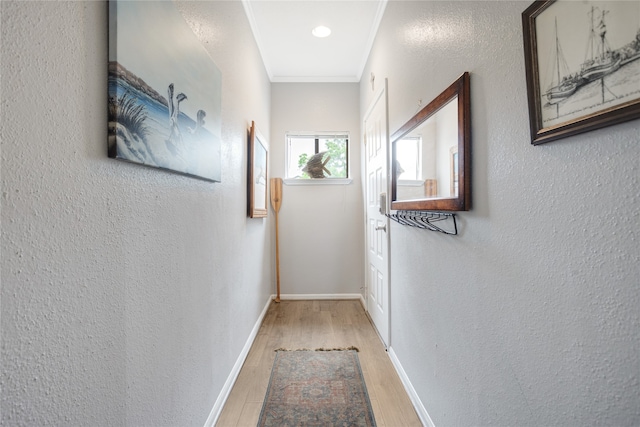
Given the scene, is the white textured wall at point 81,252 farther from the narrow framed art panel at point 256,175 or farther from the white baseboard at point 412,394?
the white baseboard at point 412,394

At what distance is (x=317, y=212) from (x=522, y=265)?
106 inches

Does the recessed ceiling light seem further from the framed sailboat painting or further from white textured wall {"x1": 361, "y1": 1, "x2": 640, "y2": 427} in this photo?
the framed sailboat painting

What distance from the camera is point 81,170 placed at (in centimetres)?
66

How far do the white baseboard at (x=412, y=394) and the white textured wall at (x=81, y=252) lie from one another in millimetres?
1103

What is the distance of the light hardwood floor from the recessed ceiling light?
2.64 m

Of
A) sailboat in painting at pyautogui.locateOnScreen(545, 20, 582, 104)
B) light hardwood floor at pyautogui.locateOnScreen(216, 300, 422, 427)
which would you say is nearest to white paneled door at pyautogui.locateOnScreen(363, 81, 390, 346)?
light hardwood floor at pyautogui.locateOnScreen(216, 300, 422, 427)

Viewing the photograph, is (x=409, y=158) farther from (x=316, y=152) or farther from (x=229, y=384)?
(x=316, y=152)

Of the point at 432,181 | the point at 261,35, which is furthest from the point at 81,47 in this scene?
the point at 261,35

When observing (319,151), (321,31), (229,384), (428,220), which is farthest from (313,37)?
(229,384)

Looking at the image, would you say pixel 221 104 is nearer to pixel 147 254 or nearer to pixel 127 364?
pixel 147 254

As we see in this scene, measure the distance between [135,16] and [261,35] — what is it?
2.10m

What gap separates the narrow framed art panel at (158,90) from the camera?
74 centimetres

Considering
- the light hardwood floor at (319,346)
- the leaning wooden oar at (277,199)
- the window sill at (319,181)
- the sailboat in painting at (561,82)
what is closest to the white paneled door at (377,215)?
the light hardwood floor at (319,346)

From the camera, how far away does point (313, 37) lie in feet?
8.73
